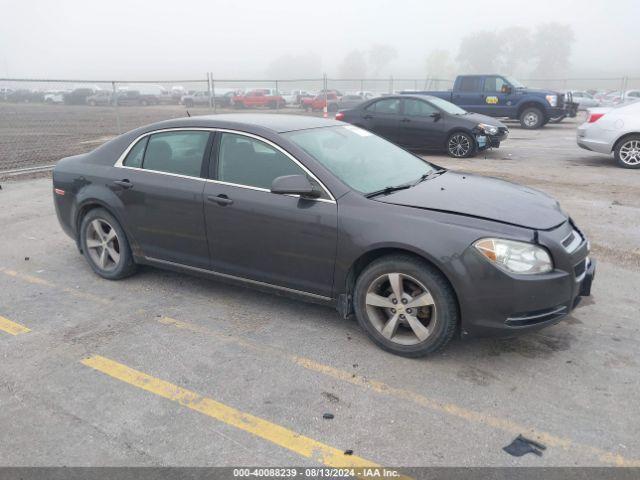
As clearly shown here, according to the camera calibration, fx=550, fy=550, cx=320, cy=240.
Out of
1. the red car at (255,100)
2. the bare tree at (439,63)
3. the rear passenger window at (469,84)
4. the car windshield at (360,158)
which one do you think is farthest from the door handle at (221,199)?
the bare tree at (439,63)

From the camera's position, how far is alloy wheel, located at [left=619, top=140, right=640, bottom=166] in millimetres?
A: 10828

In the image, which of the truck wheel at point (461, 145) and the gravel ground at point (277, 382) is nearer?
the gravel ground at point (277, 382)

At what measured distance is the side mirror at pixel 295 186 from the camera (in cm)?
383

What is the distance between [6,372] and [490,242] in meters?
3.22

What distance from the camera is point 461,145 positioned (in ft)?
41.3

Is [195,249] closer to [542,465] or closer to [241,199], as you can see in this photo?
[241,199]

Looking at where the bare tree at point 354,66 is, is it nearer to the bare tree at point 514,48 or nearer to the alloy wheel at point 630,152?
the bare tree at point 514,48

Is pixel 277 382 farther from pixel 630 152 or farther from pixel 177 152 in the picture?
pixel 630 152

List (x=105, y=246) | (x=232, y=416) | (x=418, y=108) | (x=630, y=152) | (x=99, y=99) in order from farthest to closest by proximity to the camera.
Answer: (x=99, y=99) < (x=418, y=108) < (x=630, y=152) < (x=105, y=246) < (x=232, y=416)

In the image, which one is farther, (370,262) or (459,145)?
(459,145)

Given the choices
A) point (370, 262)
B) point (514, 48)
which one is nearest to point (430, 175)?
point (370, 262)

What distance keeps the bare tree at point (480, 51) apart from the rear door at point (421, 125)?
436 feet

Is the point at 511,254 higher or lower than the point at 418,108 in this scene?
lower

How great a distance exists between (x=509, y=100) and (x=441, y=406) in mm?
18346
